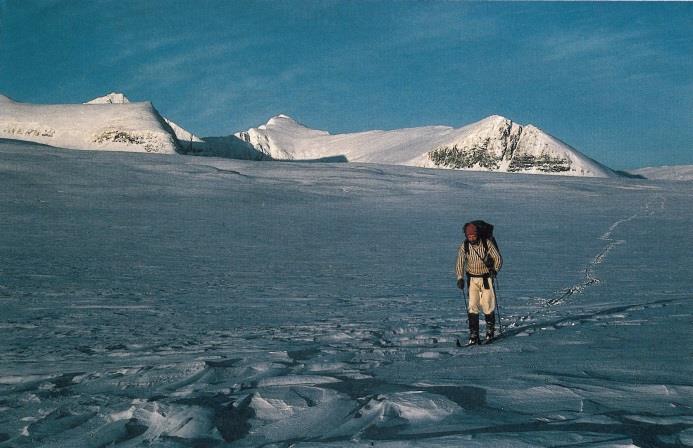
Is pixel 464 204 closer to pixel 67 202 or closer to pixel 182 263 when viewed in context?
pixel 67 202

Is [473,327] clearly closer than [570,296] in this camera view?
Yes

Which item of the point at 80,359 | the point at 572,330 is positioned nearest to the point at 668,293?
the point at 572,330

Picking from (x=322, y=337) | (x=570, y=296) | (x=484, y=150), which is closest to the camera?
(x=322, y=337)

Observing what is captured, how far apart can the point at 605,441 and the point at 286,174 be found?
35.2m

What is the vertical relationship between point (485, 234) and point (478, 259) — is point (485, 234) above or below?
above

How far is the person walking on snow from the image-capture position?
641 cm

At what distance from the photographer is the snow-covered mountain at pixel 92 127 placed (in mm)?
96250

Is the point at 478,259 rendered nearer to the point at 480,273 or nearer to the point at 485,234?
the point at 480,273

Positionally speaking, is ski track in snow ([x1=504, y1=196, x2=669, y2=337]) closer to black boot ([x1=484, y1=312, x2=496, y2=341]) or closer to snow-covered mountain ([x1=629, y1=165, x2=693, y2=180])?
black boot ([x1=484, y1=312, x2=496, y2=341])

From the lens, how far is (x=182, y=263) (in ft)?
39.3

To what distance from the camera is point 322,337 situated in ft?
21.0

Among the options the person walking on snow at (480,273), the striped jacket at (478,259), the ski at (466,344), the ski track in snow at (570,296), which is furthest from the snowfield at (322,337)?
the striped jacket at (478,259)

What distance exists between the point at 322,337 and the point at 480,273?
177 cm

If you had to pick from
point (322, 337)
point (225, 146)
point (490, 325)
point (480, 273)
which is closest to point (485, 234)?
point (480, 273)
